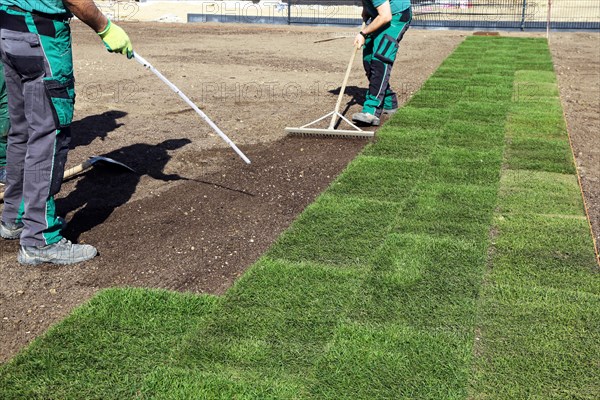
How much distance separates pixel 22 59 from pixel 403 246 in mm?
2507

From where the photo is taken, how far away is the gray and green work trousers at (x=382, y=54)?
24.6 feet

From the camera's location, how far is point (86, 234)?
15.6 feet

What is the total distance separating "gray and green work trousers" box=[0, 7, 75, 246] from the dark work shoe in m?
0.35

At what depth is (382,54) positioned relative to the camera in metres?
7.51

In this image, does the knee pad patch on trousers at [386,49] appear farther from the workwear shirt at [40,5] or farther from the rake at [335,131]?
the workwear shirt at [40,5]

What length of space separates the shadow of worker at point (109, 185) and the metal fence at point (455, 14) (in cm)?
1452

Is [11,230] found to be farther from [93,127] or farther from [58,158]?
[93,127]

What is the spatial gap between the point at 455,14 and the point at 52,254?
727 inches

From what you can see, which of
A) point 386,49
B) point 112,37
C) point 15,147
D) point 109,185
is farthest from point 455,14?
point 15,147

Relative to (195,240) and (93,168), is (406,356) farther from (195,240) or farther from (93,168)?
(93,168)

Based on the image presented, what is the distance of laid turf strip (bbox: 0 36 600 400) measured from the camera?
120 inches

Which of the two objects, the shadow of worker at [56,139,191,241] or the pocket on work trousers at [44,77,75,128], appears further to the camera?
the shadow of worker at [56,139,191,241]

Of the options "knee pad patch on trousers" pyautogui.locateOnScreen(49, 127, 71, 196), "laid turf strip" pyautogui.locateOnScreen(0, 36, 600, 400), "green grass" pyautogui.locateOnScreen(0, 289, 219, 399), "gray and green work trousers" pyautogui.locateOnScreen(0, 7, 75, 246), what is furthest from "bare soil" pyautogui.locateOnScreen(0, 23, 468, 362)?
"knee pad patch on trousers" pyautogui.locateOnScreen(49, 127, 71, 196)

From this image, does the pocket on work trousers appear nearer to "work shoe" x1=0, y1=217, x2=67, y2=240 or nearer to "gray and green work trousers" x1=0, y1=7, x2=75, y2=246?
"gray and green work trousers" x1=0, y1=7, x2=75, y2=246
